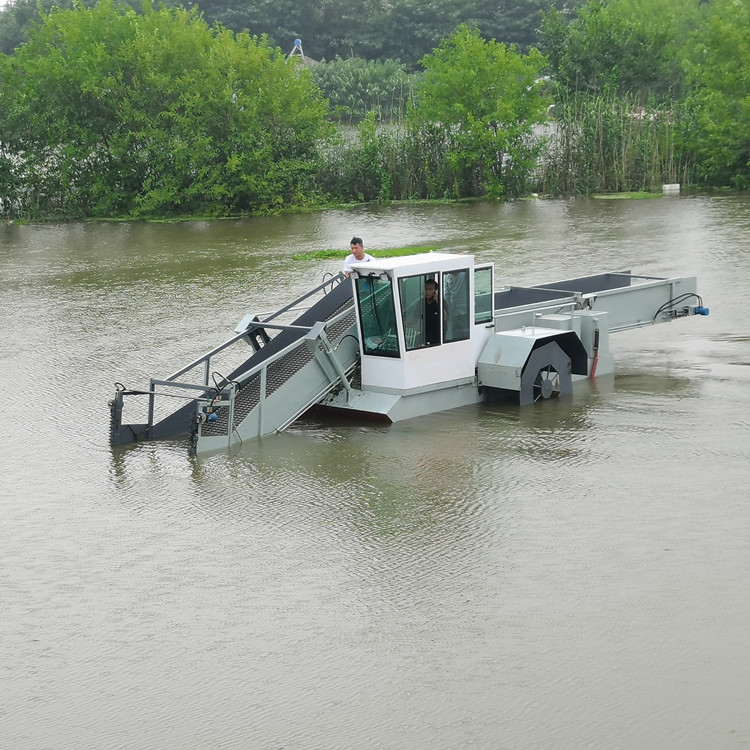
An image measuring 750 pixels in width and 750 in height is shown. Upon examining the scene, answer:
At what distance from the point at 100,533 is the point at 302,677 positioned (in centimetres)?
349

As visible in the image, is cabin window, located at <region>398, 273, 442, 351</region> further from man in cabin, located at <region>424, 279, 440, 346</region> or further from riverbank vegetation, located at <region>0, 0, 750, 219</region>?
riverbank vegetation, located at <region>0, 0, 750, 219</region>

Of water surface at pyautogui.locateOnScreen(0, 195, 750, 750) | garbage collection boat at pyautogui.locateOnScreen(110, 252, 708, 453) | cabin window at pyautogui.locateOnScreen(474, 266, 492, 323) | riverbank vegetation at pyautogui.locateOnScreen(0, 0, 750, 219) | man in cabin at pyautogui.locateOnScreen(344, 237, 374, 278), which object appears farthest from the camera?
riverbank vegetation at pyautogui.locateOnScreen(0, 0, 750, 219)

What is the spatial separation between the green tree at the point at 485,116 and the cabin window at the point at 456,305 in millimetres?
26833

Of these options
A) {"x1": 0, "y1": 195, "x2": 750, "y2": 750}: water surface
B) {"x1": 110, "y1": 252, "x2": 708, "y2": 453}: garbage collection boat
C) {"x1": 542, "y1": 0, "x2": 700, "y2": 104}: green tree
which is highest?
{"x1": 542, "y1": 0, "x2": 700, "y2": 104}: green tree

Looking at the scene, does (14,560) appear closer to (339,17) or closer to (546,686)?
(546,686)

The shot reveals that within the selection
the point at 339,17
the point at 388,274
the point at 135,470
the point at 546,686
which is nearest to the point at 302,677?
the point at 546,686

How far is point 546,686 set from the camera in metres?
7.78

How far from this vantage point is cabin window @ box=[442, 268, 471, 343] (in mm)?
14047

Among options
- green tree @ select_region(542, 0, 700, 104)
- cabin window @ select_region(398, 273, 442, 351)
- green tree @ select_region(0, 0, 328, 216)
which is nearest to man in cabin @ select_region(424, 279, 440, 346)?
cabin window @ select_region(398, 273, 442, 351)

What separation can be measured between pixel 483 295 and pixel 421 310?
941mm

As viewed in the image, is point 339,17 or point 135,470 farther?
point 339,17

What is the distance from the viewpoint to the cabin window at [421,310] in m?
13.8

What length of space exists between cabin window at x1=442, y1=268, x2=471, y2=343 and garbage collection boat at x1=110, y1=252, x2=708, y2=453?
1cm

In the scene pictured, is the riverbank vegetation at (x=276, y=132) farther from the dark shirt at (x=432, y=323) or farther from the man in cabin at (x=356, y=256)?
the dark shirt at (x=432, y=323)
